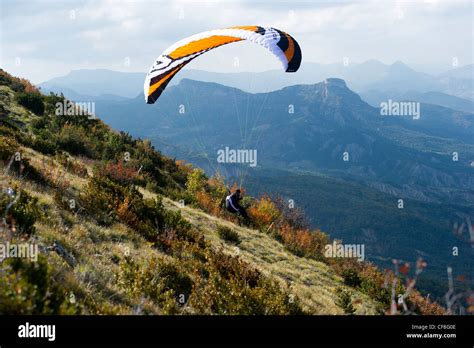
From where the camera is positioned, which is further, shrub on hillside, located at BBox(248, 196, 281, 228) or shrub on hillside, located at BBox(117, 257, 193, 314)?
shrub on hillside, located at BBox(248, 196, 281, 228)

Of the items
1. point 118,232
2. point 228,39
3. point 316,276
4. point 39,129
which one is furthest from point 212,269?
point 39,129

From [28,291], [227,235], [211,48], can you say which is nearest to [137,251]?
[28,291]

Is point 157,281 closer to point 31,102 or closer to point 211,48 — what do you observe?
point 211,48

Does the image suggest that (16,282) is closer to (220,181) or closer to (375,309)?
(375,309)

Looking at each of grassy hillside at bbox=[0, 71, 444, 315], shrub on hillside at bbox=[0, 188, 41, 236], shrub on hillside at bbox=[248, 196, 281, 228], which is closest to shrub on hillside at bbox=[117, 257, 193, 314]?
grassy hillside at bbox=[0, 71, 444, 315]

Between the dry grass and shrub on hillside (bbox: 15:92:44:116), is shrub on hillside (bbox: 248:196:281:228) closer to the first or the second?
the dry grass

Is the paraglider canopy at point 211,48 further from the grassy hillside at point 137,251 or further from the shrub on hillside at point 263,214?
the shrub on hillside at point 263,214
